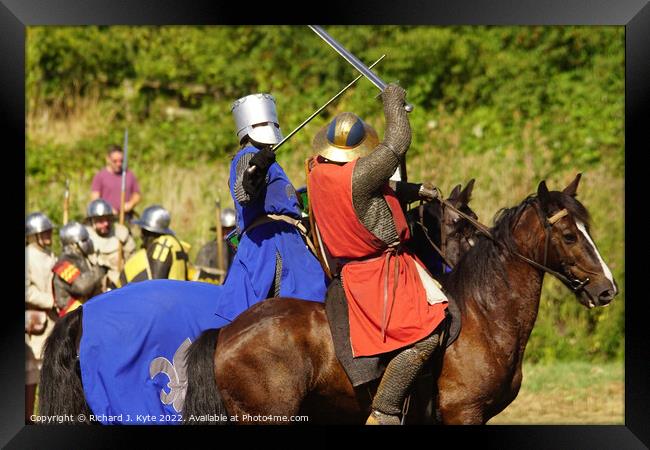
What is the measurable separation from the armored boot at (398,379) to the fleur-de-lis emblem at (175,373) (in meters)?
1.10

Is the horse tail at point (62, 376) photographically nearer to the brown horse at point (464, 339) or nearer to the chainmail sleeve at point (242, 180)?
the brown horse at point (464, 339)

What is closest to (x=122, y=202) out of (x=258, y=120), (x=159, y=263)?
(x=159, y=263)

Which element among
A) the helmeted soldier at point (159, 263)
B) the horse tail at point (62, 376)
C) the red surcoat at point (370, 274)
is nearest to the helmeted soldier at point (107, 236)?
the helmeted soldier at point (159, 263)

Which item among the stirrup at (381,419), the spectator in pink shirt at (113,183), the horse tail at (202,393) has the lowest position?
the stirrup at (381,419)

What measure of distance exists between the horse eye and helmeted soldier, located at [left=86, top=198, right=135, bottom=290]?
558 cm

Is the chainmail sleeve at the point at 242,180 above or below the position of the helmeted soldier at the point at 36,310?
above

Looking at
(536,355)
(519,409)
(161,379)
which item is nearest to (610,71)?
(536,355)

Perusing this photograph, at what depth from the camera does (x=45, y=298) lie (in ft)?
29.3

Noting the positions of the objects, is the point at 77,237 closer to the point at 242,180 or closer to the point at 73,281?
the point at 73,281

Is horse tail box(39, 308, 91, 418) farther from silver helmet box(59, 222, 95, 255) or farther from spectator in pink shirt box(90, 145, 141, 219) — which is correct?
spectator in pink shirt box(90, 145, 141, 219)

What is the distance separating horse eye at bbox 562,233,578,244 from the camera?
234 inches

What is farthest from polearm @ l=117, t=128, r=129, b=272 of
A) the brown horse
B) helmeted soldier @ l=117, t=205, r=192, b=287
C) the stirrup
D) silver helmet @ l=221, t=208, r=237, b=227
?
the stirrup

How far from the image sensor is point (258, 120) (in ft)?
22.0

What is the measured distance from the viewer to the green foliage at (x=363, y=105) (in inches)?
480
